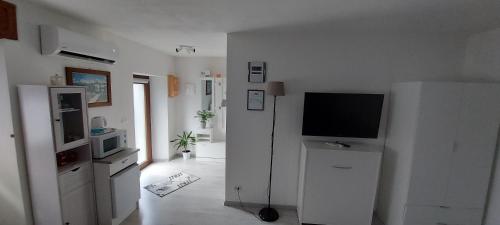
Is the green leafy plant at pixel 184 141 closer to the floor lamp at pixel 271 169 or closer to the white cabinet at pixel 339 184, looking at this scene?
the floor lamp at pixel 271 169

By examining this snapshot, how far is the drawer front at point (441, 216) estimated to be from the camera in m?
2.08

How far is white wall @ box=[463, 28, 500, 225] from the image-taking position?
2.03 metres

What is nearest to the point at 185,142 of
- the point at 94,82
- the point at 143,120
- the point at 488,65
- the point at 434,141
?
the point at 143,120

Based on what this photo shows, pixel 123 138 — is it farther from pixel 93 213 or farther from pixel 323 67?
pixel 323 67

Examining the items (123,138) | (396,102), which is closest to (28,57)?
(123,138)

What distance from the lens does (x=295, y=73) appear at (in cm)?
259

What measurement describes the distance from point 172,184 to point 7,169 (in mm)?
2008

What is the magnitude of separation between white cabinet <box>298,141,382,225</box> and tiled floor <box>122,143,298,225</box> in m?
0.43

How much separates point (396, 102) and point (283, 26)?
5.18 ft

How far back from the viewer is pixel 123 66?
10.2ft

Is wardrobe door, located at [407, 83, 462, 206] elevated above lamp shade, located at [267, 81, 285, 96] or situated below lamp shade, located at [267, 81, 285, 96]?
below

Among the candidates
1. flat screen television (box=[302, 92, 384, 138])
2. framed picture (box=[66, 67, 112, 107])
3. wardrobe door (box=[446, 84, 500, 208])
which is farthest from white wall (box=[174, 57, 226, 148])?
wardrobe door (box=[446, 84, 500, 208])

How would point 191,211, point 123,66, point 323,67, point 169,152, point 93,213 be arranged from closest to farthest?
1. point 93,213
2. point 323,67
3. point 191,211
4. point 123,66
5. point 169,152

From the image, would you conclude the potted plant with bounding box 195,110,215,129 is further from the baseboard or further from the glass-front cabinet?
the glass-front cabinet
